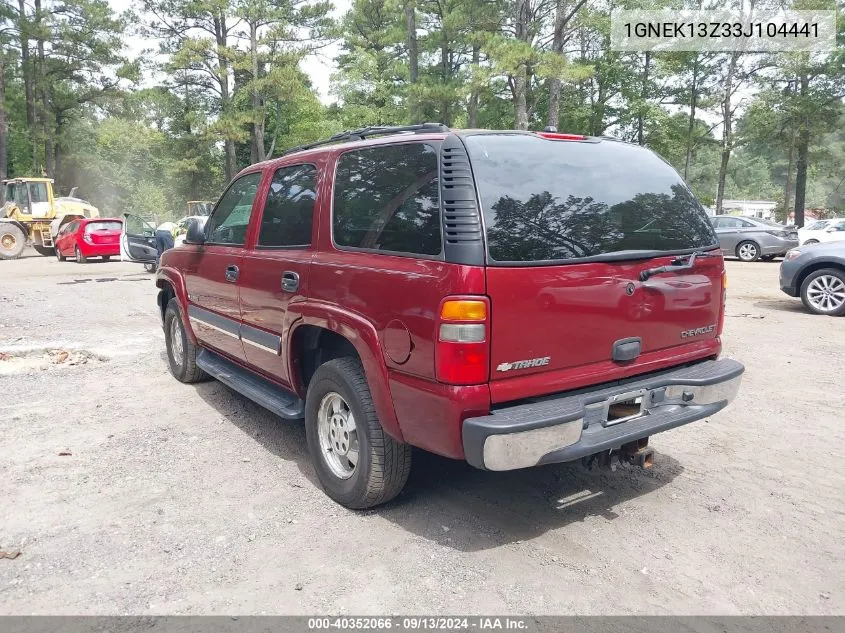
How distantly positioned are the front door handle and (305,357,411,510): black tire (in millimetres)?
534

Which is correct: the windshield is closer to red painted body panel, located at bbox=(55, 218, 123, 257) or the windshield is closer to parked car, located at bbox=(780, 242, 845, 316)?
red painted body panel, located at bbox=(55, 218, 123, 257)

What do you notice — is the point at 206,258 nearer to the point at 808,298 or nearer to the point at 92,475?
the point at 92,475

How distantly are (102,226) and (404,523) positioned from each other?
790 inches

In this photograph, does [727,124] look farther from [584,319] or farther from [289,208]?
[584,319]

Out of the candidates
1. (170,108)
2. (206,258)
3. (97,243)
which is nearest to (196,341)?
(206,258)

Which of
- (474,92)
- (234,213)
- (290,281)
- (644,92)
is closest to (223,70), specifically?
(474,92)

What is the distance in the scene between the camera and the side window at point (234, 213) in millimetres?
4590

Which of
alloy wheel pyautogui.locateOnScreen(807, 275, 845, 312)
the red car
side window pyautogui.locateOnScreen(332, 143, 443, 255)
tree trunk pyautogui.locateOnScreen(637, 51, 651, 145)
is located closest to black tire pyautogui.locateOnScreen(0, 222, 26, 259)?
the red car

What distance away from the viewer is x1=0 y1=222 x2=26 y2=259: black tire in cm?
2208

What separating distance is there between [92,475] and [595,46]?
36.3 metres

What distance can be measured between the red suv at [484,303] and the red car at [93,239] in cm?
1836

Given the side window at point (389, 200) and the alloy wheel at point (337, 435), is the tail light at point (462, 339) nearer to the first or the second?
the side window at point (389, 200)

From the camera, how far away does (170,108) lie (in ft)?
127

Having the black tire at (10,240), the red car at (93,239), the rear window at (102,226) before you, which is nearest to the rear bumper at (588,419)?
the red car at (93,239)
